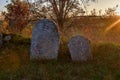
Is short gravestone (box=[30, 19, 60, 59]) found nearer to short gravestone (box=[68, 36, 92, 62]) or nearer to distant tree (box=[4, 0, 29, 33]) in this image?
short gravestone (box=[68, 36, 92, 62])

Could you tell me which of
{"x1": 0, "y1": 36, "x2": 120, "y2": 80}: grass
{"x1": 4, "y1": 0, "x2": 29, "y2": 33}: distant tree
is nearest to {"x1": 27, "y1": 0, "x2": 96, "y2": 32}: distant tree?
{"x1": 4, "y1": 0, "x2": 29, "y2": 33}: distant tree

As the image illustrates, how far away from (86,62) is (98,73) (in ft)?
5.12

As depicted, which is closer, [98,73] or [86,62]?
[98,73]

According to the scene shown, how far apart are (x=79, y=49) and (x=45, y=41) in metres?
1.45

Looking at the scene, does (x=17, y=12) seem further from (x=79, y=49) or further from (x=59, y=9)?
(x=79, y=49)

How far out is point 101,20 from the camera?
31016mm

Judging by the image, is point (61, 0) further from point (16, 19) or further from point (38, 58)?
point (38, 58)

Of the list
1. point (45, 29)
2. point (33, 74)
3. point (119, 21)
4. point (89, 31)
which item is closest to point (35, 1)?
point (89, 31)

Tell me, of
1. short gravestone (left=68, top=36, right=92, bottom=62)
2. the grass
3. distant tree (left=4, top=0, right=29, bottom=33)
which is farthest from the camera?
distant tree (left=4, top=0, right=29, bottom=33)

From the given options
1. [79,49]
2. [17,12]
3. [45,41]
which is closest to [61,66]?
[79,49]

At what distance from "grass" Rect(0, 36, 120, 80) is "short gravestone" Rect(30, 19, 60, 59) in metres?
0.30

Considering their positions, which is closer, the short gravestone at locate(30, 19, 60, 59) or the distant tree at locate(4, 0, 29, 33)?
the short gravestone at locate(30, 19, 60, 59)

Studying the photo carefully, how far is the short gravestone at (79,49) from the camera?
14672 millimetres

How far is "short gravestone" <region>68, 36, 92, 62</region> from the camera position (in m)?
14.7
